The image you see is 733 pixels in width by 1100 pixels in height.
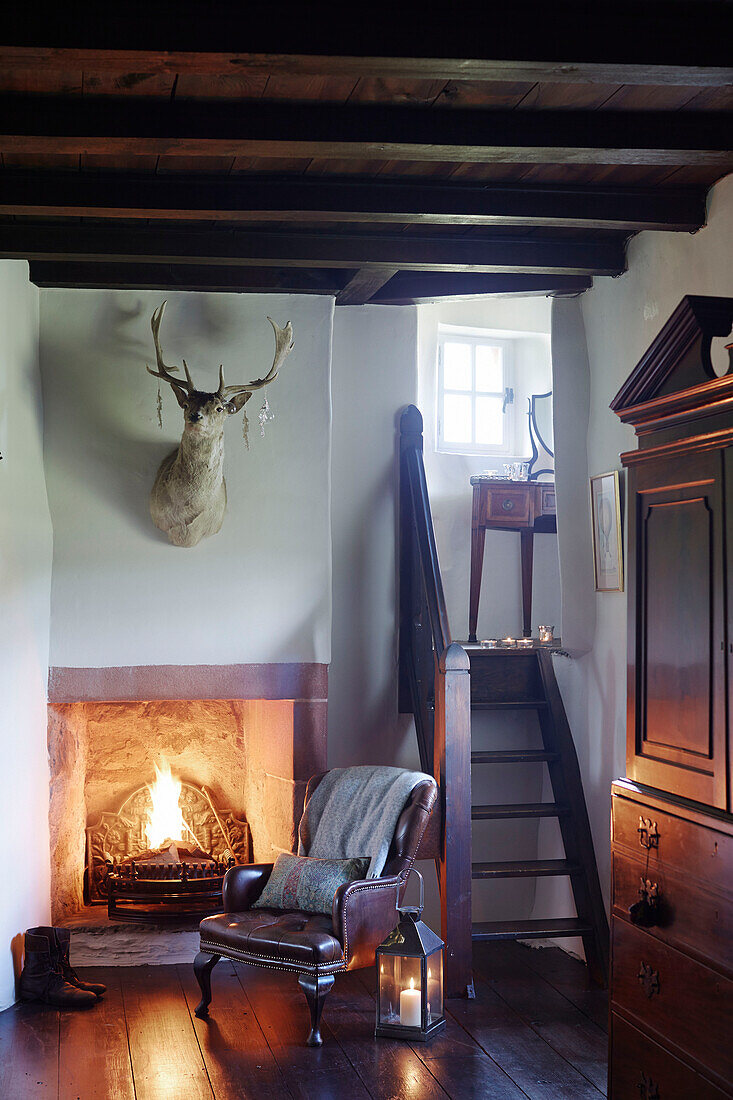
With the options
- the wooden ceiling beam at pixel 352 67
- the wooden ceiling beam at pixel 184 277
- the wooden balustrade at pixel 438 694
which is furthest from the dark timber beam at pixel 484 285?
the wooden ceiling beam at pixel 352 67

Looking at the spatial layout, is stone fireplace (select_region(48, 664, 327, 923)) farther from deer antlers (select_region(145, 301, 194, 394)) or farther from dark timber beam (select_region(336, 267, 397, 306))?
dark timber beam (select_region(336, 267, 397, 306))

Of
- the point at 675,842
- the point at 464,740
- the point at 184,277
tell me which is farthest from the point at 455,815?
the point at 184,277

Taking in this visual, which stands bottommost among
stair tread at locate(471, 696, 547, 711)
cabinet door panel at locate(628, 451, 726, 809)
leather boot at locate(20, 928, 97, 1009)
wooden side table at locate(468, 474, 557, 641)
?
leather boot at locate(20, 928, 97, 1009)

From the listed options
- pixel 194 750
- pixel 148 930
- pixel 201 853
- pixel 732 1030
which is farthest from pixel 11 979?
pixel 732 1030

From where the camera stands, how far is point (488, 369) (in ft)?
21.7

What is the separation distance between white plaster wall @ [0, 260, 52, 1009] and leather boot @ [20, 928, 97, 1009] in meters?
0.06

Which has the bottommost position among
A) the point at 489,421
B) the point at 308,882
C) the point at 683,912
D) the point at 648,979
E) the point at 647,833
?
the point at 308,882

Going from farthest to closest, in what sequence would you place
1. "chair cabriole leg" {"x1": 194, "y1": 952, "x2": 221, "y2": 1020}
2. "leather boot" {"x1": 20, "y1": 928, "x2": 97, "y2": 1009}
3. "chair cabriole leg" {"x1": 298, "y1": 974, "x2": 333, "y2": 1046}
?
"leather boot" {"x1": 20, "y1": 928, "x2": 97, "y2": 1009} → "chair cabriole leg" {"x1": 194, "y1": 952, "x2": 221, "y2": 1020} → "chair cabriole leg" {"x1": 298, "y1": 974, "x2": 333, "y2": 1046}

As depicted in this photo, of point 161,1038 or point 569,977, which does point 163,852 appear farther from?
point 569,977

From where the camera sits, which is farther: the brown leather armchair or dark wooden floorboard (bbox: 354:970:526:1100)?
the brown leather armchair

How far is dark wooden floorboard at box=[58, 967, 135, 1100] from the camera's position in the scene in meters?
3.54

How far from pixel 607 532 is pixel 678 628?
2082mm

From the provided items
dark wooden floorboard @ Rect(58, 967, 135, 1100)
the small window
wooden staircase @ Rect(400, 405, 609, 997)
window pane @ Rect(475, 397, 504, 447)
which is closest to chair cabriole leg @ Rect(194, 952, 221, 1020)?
dark wooden floorboard @ Rect(58, 967, 135, 1100)

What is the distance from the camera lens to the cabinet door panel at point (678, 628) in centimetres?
258
